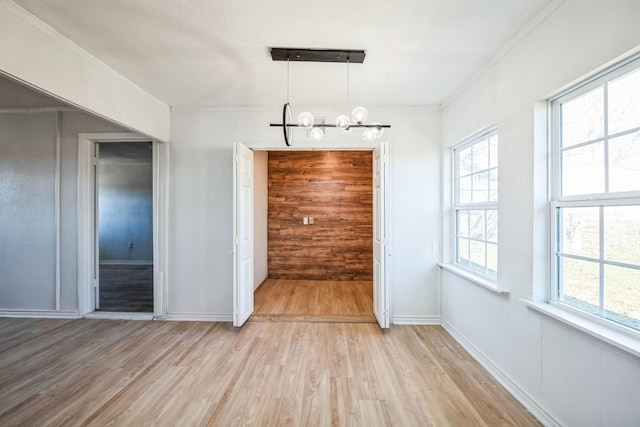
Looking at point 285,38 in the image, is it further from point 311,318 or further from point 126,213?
point 126,213

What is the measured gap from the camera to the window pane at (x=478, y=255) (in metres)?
2.64

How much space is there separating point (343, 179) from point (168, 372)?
3946 millimetres

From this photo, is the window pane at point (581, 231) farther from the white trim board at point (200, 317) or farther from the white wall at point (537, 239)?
the white trim board at point (200, 317)

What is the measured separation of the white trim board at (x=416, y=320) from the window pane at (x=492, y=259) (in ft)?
3.50

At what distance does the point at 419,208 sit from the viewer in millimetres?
Answer: 3289

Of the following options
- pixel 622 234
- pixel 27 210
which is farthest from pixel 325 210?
pixel 27 210

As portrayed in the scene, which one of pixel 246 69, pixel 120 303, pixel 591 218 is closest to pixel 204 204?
pixel 246 69

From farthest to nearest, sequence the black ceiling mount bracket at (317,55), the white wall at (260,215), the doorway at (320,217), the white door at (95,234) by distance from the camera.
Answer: the doorway at (320,217) → the white wall at (260,215) → the white door at (95,234) → the black ceiling mount bracket at (317,55)

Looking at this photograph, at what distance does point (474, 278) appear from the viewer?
2.53 metres

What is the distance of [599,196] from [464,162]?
5.21 feet

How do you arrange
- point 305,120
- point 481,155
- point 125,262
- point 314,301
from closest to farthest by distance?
point 305,120
point 481,155
point 314,301
point 125,262

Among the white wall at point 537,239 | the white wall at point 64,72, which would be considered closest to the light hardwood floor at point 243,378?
the white wall at point 537,239

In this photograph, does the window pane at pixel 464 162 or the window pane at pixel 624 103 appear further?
the window pane at pixel 464 162

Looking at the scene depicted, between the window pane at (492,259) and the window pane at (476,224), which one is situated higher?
the window pane at (476,224)
